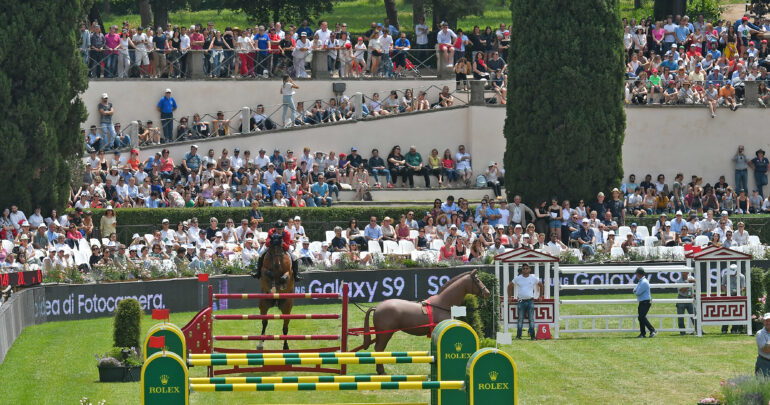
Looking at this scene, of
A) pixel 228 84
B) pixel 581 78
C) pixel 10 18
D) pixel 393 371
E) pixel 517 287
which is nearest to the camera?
pixel 393 371

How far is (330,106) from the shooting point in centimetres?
4694

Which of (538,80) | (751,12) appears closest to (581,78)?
(538,80)

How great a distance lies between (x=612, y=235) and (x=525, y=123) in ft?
19.9

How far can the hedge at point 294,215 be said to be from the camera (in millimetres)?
37906

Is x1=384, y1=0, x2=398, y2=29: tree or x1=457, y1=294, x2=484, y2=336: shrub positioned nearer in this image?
x1=457, y1=294, x2=484, y2=336: shrub

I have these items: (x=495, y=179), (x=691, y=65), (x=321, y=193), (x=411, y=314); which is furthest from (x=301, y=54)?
→ (x=411, y=314)

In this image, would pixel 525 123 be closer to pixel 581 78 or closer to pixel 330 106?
pixel 581 78

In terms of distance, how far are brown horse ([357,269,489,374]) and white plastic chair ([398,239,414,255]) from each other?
1204 cm

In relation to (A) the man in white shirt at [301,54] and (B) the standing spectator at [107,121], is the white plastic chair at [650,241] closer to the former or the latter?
(A) the man in white shirt at [301,54]

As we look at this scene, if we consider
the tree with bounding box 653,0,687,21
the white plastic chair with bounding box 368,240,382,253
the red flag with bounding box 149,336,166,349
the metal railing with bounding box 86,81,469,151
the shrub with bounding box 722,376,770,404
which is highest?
the tree with bounding box 653,0,687,21

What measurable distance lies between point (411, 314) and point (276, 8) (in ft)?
112

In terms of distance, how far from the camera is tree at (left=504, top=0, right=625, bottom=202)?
4262 cm

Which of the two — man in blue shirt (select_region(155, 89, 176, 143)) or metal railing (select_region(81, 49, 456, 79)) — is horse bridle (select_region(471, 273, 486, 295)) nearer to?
man in blue shirt (select_region(155, 89, 176, 143))

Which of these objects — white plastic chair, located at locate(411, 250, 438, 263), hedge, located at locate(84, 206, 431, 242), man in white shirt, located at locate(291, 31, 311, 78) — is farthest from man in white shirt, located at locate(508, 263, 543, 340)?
man in white shirt, located at locate(291, 31, 311, 78)
